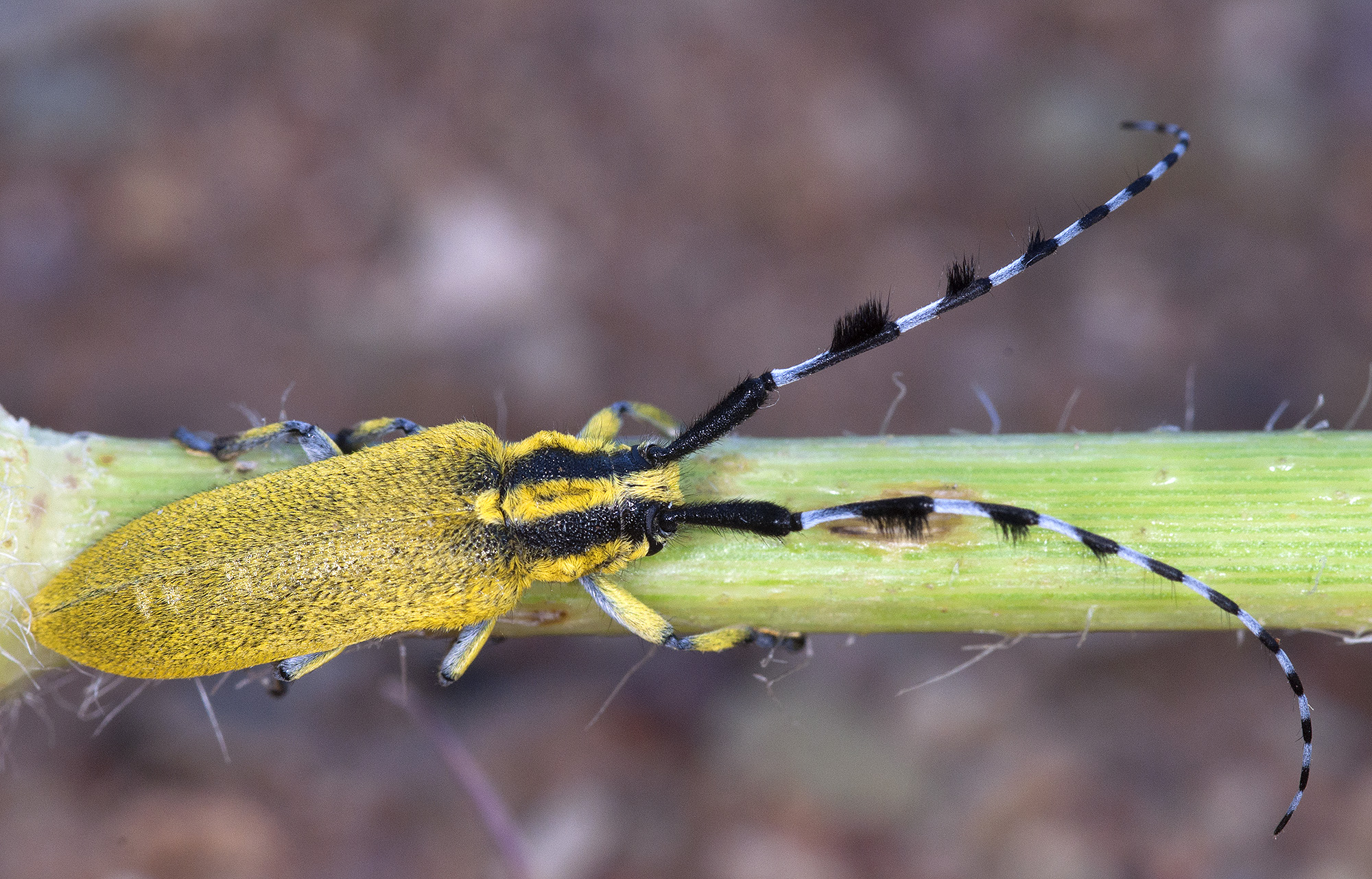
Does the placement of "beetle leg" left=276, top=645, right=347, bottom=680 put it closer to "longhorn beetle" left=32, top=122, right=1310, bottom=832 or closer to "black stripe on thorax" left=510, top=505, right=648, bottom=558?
"longhorn beetle" left=32, top=122, right=1310, bottom=832

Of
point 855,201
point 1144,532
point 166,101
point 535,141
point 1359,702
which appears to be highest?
point 166,101

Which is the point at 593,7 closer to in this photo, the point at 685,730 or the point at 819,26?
the point at 819,26

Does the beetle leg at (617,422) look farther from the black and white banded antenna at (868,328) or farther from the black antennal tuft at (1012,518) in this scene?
the black antennal tuft at (1012,518)

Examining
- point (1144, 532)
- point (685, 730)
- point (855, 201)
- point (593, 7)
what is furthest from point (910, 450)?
point (593, 7)

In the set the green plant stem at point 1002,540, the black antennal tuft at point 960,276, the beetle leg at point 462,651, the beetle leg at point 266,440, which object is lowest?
the beetle leg at point 462,651

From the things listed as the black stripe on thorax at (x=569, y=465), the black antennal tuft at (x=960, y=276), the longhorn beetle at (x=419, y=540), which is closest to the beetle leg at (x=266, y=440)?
the longhorn beetle at (x=419, y=540)

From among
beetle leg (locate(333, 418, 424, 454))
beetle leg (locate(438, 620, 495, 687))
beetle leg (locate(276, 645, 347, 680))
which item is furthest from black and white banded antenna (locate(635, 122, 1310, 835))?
beetle leg (locate(276, 645, 347, 680))

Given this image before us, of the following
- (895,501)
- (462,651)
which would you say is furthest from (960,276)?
(462,651)
